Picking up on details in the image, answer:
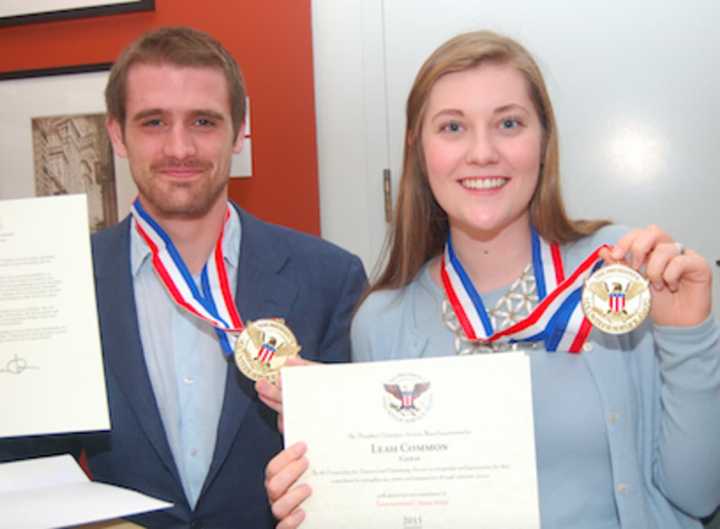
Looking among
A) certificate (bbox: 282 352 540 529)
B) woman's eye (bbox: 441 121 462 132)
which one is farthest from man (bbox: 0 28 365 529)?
woman's eye (bbox: 441 121 462 132)

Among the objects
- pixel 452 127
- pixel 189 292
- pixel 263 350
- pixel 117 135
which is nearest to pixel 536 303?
pixel 452 127

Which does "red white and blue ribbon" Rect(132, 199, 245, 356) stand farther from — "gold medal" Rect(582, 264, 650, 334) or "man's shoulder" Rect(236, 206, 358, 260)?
"gold medal" Rect(582, 264, 650, 334)

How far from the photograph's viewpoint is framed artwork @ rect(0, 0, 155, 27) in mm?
3537

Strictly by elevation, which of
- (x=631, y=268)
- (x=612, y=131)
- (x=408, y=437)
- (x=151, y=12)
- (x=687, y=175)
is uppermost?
(x=151, y=12)

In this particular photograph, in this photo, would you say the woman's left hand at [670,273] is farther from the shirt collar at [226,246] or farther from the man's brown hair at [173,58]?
the man's brown hair at [173,58]

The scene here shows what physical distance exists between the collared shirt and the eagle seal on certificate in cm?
81

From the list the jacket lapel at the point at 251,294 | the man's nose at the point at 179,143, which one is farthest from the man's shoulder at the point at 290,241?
the man's nose at the point at 179,143

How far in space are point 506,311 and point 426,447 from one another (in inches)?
21.8

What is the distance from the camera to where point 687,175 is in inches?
132

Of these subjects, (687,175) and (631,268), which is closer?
(631,268)

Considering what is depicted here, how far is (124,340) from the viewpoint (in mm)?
2016

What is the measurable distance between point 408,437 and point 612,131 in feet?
8.07

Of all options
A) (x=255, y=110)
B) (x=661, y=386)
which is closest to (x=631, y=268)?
(x=661, y=386)

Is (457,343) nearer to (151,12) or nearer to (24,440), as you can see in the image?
(24,440)
